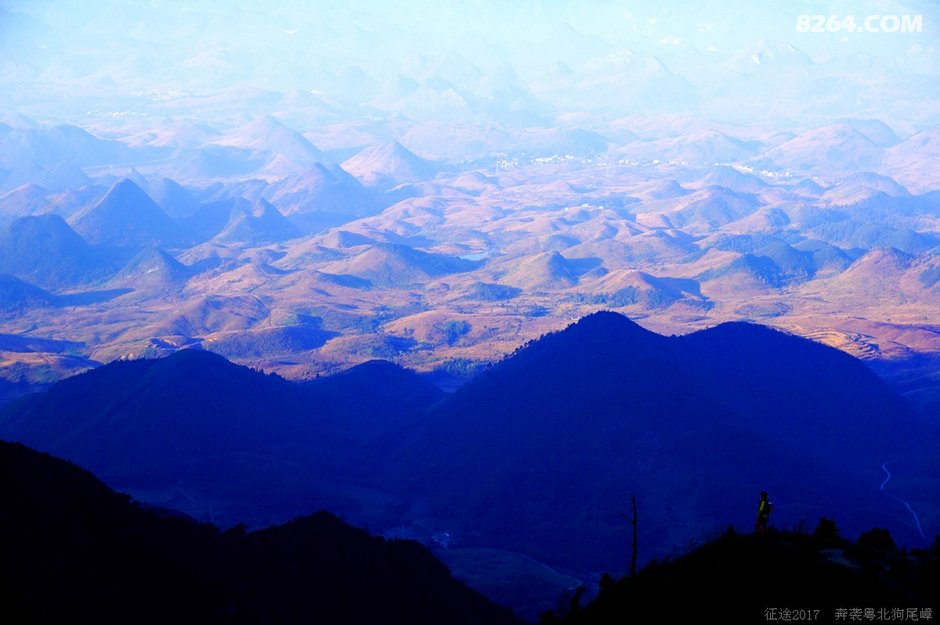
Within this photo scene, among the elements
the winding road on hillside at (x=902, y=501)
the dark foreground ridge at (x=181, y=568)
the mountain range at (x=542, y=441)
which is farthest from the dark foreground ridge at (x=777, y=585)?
the winding road on hillside at (x=902, y=501)

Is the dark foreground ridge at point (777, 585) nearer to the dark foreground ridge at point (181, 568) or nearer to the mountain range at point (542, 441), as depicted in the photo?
the dark foreground ridge at point (181, 568)

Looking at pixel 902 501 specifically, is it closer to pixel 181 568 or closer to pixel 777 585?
pixel 181 568

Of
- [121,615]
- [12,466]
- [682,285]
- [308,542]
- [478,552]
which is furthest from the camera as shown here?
[682,285]

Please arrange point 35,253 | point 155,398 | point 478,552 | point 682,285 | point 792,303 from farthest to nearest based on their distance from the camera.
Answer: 1. point 35,253
2. point 682,285
3. point 792,303
4. point 155,398
5. point 478,552

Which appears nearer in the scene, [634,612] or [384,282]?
[634,612]

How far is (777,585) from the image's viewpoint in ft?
81.8

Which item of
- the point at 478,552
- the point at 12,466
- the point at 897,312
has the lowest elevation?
the point at 897,312

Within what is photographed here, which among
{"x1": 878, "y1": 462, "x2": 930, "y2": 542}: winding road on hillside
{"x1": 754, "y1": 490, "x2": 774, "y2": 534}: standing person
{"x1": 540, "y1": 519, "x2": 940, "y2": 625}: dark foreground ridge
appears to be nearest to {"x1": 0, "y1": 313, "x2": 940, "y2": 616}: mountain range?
{"x1": 878, "y1": 462, "x2": 930, "y2": 542}: winding road on hillside

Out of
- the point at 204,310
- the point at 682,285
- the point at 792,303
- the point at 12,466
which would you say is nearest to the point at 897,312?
the point at 792,303

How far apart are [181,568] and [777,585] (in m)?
22.0

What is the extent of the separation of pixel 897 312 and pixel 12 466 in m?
141

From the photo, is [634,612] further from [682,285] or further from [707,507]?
[682,285]

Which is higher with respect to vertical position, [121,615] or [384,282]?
[121,615]

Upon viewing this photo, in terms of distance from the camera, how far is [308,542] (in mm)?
46312
